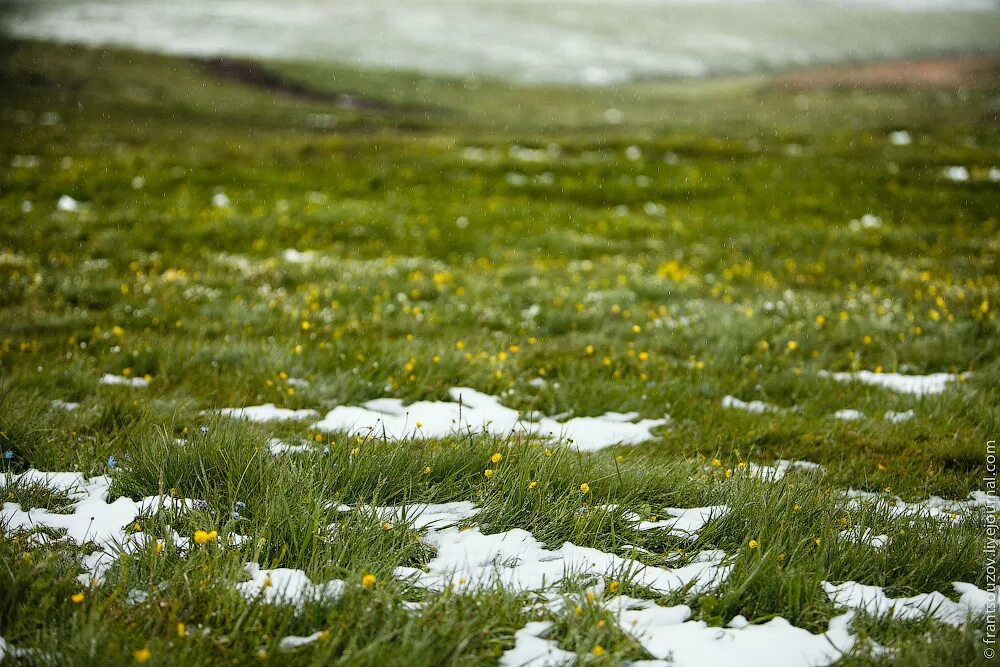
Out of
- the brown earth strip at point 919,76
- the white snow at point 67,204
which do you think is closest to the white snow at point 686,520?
the white snow at point 67,204

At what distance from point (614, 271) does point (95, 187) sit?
507 inches

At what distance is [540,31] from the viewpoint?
136875 mm

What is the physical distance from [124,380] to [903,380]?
742cm

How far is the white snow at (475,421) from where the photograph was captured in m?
4.66

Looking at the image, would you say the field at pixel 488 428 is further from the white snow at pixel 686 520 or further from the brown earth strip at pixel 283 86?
the brown earth strip at pixel 283 86

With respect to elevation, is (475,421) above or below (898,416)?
below

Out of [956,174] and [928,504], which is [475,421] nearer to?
[928,504]

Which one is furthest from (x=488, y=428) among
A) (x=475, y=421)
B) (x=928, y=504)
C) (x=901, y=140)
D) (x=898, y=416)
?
(x=901, y=140)

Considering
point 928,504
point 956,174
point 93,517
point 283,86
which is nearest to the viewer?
point 93,517

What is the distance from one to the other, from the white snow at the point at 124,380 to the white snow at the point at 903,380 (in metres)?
6.43

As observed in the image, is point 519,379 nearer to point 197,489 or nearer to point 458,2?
point 197,489

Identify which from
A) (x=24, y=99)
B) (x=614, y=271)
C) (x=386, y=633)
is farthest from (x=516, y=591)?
(x=24, y=99)

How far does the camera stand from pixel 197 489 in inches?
127

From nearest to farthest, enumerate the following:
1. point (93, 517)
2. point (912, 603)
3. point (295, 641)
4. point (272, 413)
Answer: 1. point (295, 641)
2. point (912, 603)
3. point (93, 517)
4. point (272, 413)
